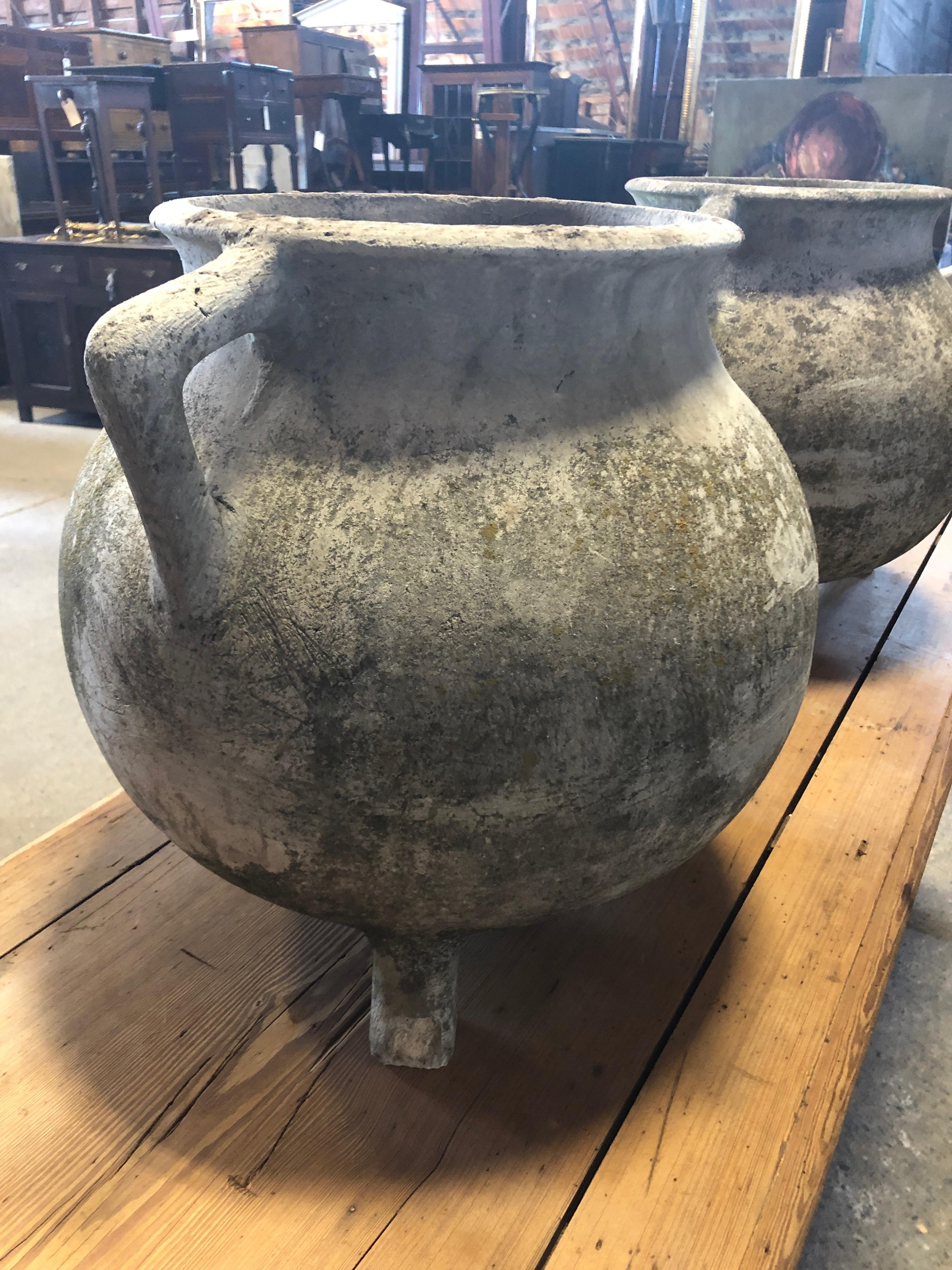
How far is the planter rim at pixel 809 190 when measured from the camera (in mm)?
1379

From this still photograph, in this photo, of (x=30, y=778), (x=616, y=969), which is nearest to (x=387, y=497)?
(x=616, y=969)

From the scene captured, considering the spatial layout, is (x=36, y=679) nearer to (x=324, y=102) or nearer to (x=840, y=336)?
(x=840, y=336)

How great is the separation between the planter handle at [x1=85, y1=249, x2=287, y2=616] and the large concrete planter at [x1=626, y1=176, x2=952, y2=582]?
909mm

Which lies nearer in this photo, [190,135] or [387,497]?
[387,497]

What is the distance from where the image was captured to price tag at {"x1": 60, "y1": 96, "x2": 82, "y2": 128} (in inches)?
158

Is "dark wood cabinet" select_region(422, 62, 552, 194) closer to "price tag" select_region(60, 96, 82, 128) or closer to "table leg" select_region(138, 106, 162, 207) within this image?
"table leg" select_region(138, 106, 162, 207)

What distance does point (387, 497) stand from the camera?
701 millimetres

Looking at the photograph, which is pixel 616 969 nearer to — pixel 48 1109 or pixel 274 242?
pixel 48 1109

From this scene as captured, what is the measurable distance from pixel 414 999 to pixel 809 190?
1208mm

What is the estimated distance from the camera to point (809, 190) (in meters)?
1.42

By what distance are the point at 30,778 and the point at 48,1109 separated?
1.18 m

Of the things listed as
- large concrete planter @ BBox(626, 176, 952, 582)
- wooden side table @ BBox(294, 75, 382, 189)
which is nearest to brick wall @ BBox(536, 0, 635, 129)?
wooden side table @ BBox(294, 75, 382, 189)

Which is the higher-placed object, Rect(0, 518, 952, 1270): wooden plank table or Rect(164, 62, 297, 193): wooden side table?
Rect(164, 62, 297, 193): wooden side table

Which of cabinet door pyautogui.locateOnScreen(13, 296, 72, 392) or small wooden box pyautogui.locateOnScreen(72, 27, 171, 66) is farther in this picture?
small wooden box pyautogui.locateOnScreen(72, 27, 171, 66)
